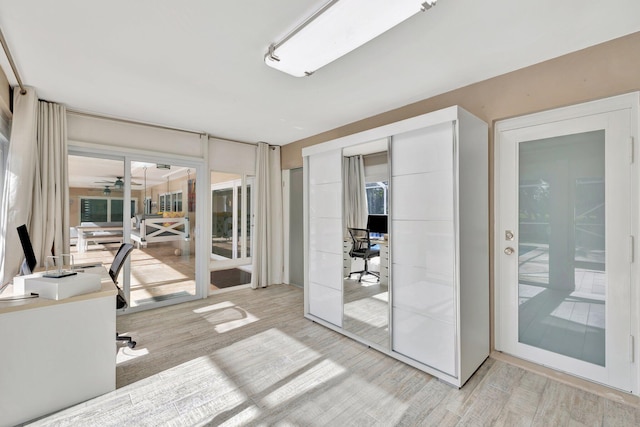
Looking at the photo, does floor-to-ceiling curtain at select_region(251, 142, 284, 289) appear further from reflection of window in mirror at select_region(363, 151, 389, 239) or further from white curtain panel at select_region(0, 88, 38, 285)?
white curtain panel at select_region(0, 88, 38, 285)

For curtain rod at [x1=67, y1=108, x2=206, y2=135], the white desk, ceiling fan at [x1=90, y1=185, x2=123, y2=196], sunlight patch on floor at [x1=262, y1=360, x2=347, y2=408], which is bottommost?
sunlight patch on floor at [x1=262, y1=360, x2=347, y2=408]

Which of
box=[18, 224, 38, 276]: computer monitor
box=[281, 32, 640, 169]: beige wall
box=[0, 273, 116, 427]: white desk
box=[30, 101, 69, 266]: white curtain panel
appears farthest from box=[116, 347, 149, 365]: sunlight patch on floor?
box=[281, 32, 640, 169]: beige wall

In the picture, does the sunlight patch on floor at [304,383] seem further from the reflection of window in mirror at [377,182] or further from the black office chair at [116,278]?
the black office chair at [116,278]

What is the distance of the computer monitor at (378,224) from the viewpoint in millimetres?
2785

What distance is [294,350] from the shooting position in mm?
2781

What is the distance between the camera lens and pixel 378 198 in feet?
9.36

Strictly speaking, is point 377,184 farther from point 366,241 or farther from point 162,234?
point 162,234

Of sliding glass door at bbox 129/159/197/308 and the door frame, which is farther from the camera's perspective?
sliding glass door at bbox 129/159/197/308

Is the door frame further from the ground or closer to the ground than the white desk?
further from the ground

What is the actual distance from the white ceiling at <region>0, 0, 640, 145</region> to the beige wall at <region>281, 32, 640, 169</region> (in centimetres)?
9

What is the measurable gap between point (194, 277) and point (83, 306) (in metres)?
2.36

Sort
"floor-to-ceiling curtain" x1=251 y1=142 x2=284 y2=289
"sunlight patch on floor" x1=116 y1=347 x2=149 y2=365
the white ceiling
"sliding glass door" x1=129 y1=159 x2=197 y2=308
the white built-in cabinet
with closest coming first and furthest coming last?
the white ceiling → the white built-in cabinet → "sunlight patch on floor" x1=116 y1=347 x2=149 y2=365 → "sliding glass door" x1=129 y1=159 x2=197 y2=308 → "floor-to-ceiling curtain" x1=251 y1=142 x2=284 y2=289

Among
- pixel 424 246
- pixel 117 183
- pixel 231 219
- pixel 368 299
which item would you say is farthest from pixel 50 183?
pixel 424 246

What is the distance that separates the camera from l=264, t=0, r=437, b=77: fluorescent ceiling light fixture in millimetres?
1516
